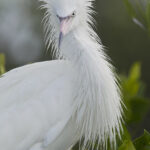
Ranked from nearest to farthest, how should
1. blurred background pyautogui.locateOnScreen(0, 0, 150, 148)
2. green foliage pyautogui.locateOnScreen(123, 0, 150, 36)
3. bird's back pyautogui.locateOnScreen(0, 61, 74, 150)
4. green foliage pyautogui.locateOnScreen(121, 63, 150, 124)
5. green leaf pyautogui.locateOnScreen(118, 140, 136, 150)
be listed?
1. green leaf pyautogui.locateOnScreen(118, 140, 136, 150)
2. green foliage pyautogui.locateOnScreen(123, 0, 150, 36)
3. bird's back pyautogui.locateOnScreen(0, 61, 74, 150)
4. green foliage pyautogui.locateOnScreen(121, 63, 150, 124)
5. blurred background pyautogui.locateOnScreen(0, 0, 150, 148)

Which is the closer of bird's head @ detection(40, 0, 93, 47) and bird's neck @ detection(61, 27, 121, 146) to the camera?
bird's head @ detection(40, 0, 93, 47)

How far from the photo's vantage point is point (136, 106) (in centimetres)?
343

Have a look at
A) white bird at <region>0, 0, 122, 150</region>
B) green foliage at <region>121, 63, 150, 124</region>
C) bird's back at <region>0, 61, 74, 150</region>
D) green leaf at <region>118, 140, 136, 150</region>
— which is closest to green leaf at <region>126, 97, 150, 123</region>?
green foliage at <region>121, 63, 150, 124</region>

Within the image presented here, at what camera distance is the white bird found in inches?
113

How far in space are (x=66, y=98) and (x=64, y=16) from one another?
0.49m

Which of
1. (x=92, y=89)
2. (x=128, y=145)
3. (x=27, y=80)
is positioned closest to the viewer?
(x=128, y=145)

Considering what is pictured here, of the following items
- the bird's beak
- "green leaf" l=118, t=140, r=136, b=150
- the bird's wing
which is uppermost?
the bird's beak

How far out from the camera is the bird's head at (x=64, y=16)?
9.09ft

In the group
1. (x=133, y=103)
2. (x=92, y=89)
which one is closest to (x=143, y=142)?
(x=92, y=89)

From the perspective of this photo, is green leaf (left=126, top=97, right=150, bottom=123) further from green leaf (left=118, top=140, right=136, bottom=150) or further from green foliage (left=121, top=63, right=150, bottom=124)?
green leaf (left=118, top=140, right=136, bottom=150)

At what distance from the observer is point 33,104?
2.91 meters

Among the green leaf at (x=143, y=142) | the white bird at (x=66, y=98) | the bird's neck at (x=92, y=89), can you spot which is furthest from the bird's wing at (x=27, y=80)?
the green leaf at (x=143, y=142)

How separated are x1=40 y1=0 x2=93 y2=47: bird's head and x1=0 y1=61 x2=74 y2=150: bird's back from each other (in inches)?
9.0

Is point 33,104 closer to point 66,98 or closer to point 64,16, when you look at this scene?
point 66,98
